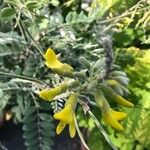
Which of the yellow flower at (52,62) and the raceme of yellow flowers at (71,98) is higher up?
the yellow flower at (52,62)

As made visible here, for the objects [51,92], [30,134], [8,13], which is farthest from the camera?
[30,134]

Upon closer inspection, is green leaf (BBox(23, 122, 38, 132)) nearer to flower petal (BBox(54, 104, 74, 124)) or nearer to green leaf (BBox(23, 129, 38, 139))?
green leaf (BBox(23, 129, 38, 139))

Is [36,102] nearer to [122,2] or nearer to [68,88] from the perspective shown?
[122,2]

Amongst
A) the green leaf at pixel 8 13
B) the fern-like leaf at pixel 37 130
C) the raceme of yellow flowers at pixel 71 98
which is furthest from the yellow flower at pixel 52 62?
the fern-like leaf at pixel 37 130

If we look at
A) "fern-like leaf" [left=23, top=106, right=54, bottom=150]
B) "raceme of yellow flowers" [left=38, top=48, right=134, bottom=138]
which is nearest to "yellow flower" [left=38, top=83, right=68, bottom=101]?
"raceme of yellow flowers" [left=38, top=48, right=134, bottom=138]

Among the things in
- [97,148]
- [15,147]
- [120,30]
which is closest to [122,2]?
[120,30]

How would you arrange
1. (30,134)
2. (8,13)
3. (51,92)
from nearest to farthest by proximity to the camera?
(51,92) → (8,13) → (30,134)

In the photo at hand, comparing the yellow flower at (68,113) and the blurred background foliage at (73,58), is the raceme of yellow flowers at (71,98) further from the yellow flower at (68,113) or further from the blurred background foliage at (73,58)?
the blurred background foliage at (73,58)

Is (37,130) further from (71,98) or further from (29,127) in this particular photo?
(71,98)

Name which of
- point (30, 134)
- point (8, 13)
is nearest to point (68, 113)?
point (8, 13)
